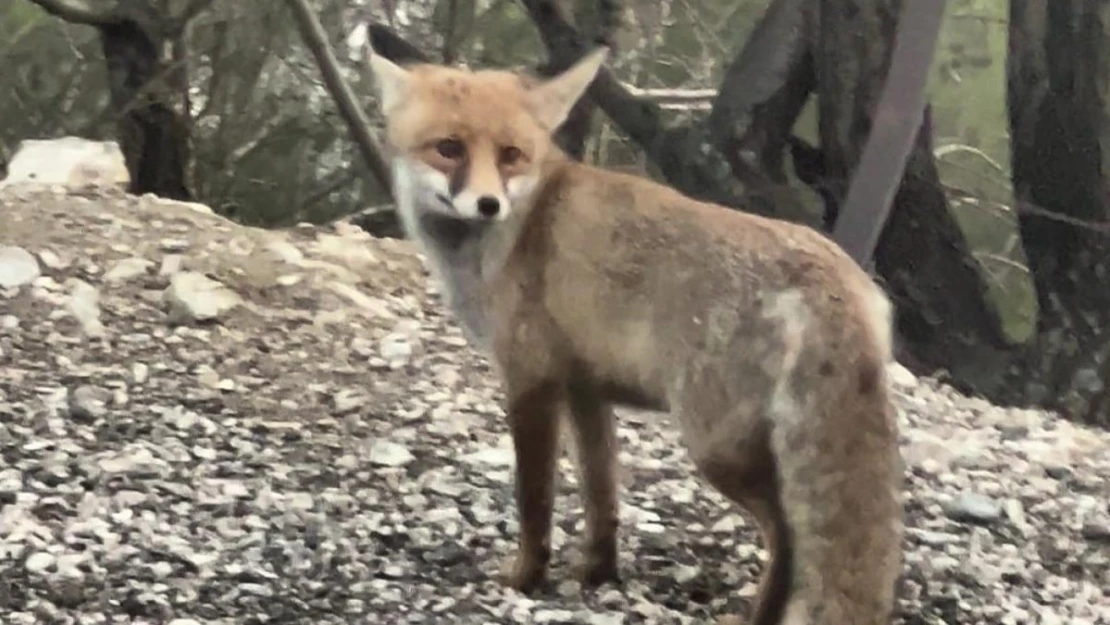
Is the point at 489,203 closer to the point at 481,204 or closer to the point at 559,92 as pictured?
the point at 481,204

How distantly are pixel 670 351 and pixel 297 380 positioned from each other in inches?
53.0

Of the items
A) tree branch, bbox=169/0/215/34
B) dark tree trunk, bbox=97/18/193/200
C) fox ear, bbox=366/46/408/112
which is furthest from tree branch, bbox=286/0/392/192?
fox ear, bbox=366/46/408/112

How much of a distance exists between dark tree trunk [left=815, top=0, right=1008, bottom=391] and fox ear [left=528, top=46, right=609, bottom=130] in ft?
4.36

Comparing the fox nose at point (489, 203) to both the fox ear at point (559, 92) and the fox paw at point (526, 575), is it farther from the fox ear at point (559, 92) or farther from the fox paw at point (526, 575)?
the fox paw at point (526, 575)

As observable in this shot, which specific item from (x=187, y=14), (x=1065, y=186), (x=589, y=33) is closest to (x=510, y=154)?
(x=589, y=33)

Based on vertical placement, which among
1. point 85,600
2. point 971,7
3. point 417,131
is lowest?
point 85,600

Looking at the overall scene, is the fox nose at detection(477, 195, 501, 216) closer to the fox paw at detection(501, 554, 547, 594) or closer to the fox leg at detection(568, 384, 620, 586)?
the fox leg at detection(568, 384, 620, 586)

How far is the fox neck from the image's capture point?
210cm

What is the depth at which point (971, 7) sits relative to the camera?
3.45 meters

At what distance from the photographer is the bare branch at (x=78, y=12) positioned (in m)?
4.10

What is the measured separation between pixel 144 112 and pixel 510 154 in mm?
2628

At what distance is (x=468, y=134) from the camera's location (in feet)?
6.60

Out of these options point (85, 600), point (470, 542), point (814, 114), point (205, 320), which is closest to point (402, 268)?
point (205, 320)

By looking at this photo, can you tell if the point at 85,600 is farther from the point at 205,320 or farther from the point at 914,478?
the point at 914,478
